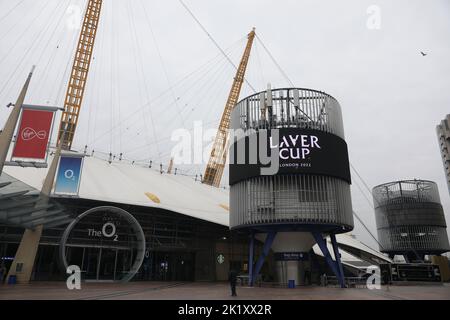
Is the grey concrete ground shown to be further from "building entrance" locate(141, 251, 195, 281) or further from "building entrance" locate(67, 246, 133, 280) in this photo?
"building entrance" locate(141, 251, 195, 281)

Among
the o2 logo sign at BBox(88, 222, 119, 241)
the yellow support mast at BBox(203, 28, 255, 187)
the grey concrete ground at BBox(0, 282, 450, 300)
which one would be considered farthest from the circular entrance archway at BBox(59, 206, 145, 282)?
the yellow support mast at BBox(203, 28, 255, 187)

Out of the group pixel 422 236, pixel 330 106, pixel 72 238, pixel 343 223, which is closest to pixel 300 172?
pixel 343 223

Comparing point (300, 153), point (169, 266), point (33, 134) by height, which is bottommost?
point (169, 266)

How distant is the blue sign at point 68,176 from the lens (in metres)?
30.8

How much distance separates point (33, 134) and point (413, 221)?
6919 cm

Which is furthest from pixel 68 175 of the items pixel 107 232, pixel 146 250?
pixel 146 250

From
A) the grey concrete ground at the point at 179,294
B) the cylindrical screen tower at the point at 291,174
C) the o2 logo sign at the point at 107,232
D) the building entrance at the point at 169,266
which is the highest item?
the cylindrical screen tower at the point at 291,174

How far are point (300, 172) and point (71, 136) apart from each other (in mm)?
53371

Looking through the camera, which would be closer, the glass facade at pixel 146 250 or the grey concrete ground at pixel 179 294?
the grey concrete ground at pixel 179 294

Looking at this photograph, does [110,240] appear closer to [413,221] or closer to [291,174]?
[291,174]

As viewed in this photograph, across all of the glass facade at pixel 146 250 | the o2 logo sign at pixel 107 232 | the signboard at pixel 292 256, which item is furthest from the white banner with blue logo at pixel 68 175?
the signboard at pixel 292 256

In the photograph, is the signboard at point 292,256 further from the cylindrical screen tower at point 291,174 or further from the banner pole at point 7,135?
the banner pole at point 7,135

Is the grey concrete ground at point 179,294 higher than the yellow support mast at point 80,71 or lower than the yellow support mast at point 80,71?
lower

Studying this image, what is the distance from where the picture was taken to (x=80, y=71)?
2751 inches
